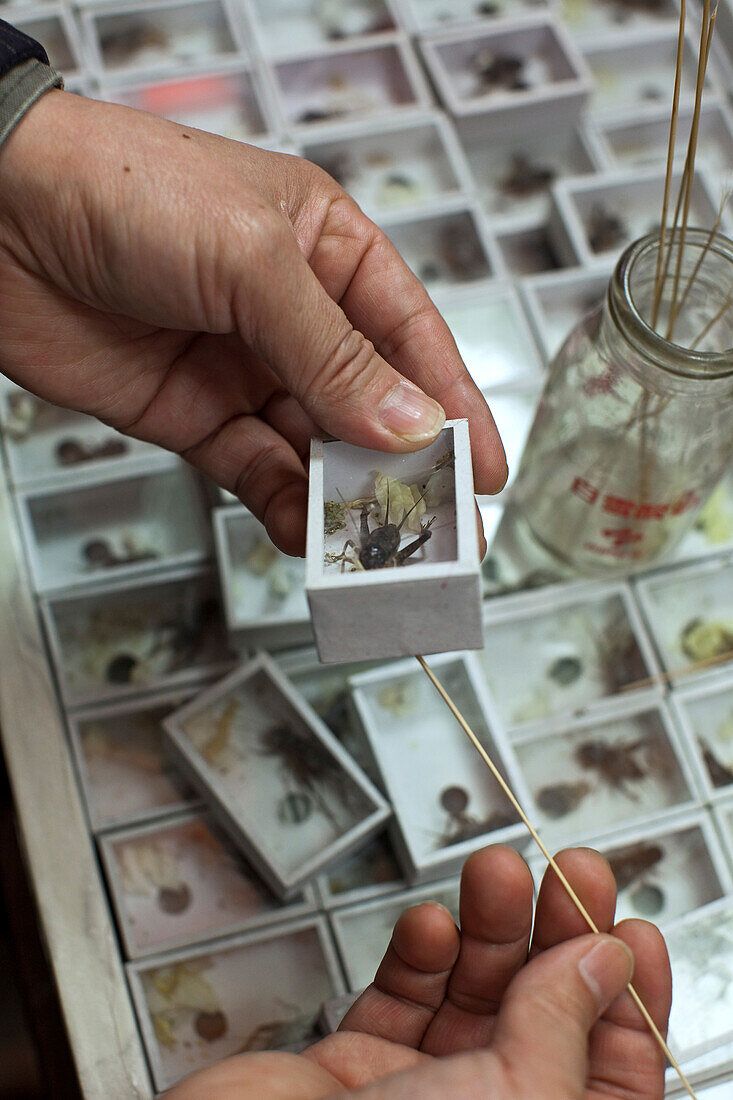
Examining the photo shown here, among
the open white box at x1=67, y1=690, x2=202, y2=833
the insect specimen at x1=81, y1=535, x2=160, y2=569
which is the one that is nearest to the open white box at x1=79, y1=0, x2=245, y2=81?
the insect specimen at x1=81, y1=535, x2=160, y2=569

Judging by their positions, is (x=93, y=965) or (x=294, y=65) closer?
(x=93, y=965)

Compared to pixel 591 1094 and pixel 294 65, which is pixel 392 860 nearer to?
pixel 591 1094

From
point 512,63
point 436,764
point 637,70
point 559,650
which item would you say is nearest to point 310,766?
point 436,764

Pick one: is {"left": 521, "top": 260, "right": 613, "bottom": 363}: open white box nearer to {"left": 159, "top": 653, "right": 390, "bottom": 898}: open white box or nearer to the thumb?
{"left": 159, "top": 653, "right": 390, "bottom": 898}: open white box

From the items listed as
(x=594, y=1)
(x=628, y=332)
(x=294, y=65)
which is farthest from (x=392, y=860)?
(x=594, y=1)

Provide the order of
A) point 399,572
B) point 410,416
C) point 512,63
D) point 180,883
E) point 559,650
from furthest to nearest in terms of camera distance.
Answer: point 512,63, point 559,650, point 180,883, point 410,416, point 399,572

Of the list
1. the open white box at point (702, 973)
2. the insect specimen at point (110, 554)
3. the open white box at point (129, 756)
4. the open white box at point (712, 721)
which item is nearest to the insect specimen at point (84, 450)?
the insect specimen at point (110, 554)

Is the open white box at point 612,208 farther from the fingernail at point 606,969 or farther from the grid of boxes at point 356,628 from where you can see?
the fingernail at point 606,969

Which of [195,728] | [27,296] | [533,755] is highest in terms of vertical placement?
[27,296]

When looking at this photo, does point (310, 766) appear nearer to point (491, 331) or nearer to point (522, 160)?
point (491, 331)
